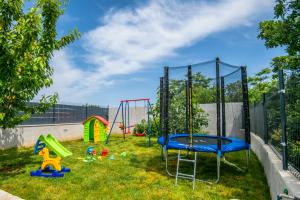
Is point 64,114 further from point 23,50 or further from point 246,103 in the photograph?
point 246,103

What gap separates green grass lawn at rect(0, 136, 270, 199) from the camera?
4.11m

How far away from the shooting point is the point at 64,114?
13.1m

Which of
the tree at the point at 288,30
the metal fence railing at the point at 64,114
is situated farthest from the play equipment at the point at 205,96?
the metal fence railing at the point at 64,114

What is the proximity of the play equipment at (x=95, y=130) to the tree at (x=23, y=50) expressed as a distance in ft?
17.3

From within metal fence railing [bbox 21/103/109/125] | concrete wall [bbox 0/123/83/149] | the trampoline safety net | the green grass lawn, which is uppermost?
the trampoline safety net

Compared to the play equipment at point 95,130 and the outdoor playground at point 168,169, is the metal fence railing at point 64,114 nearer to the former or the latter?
the play equipment at point 95,130

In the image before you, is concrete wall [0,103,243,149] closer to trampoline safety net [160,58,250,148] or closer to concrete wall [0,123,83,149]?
concrete wall [0,123,83,149]

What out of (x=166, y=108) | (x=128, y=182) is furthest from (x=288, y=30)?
(x=128, y=182)

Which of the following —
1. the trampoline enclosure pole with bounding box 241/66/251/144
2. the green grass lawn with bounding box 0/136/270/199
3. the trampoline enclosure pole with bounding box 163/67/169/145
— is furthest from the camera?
the trampoline enclosure pole with bounding box 241/66/251/144

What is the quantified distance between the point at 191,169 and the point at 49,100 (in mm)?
4626

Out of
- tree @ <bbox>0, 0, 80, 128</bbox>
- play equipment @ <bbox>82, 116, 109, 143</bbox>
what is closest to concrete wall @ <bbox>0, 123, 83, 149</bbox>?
play equipment @ <bbox>82, 116, 109, 143</bbox>

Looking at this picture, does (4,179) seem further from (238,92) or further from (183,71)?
(238,92)

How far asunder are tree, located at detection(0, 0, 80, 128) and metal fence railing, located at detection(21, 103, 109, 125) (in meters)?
5.23

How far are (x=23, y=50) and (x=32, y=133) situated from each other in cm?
646
